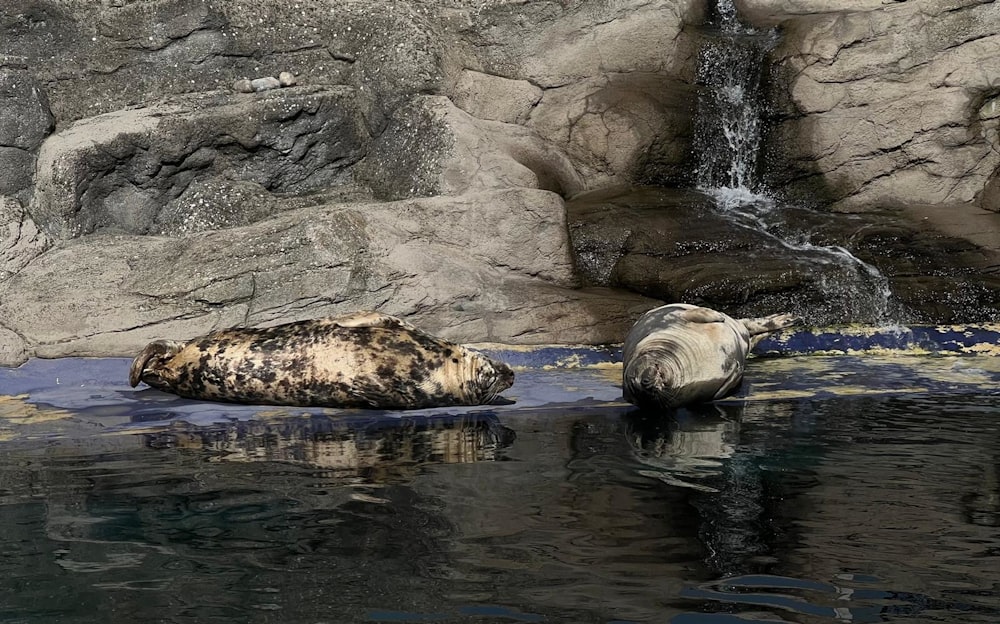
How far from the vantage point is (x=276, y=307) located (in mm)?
8742

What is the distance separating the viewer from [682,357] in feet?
22.0

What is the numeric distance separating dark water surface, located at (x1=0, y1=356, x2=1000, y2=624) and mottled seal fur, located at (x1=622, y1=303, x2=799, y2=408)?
0.17 meters

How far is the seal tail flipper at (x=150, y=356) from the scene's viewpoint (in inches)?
289

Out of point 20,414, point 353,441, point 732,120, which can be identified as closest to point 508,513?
point 353,441

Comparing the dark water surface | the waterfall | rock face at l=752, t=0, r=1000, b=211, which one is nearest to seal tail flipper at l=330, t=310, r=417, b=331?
the dark water surface

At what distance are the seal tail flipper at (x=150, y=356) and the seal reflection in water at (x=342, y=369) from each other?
0.22 metres

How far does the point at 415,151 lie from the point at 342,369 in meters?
4.21

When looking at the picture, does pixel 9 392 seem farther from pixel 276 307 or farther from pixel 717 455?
pixel 717 455

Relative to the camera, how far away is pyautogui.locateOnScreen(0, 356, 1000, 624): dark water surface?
120 inches

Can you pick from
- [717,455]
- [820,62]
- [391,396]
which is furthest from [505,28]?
[717,455]

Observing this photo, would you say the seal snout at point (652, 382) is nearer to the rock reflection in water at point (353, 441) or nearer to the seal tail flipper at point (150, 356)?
the rock reflection in water at point (353, 441)

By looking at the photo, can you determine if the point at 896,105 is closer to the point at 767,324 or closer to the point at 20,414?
the point at 767,324

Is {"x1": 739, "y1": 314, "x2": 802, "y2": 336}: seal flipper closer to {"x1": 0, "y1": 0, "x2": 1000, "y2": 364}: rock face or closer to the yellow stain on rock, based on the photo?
{"x1": 0, "y1": 0, "x2": 1000, "y2": 364}: rock face

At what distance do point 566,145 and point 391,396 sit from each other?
542 cm
